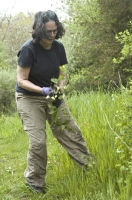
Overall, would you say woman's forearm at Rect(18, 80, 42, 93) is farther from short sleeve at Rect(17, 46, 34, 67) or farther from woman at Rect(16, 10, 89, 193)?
short sleeve at Rect(17, 46, 34, 67)

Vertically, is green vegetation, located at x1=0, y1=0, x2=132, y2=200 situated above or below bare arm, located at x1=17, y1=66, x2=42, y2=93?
below

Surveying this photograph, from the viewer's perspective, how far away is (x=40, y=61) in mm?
3541

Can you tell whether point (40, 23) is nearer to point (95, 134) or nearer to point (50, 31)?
point (50, 31)

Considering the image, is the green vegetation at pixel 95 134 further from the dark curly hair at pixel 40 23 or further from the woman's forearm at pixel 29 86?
the woman's forearm at pixel 29 86

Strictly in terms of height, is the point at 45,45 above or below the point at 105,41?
above

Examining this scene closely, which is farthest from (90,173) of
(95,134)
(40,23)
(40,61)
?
(40,23)

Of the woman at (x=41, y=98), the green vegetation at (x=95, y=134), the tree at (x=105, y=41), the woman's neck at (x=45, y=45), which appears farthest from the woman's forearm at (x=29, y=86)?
the tree at (x=105, y=41)

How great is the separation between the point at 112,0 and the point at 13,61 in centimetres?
1180

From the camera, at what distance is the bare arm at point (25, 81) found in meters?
→ 3.43

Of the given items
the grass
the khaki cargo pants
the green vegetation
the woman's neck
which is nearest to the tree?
the green vegetation

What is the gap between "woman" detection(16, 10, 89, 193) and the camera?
3447 mm

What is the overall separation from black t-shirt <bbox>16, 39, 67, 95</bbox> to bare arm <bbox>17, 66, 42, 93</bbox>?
0.06 meters

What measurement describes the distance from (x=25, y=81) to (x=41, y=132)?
553 mm

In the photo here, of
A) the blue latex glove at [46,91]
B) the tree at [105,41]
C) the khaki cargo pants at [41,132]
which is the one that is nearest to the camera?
the blue latex glove at [46,91]
